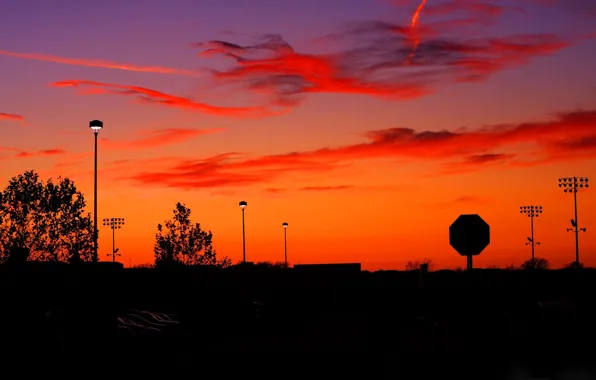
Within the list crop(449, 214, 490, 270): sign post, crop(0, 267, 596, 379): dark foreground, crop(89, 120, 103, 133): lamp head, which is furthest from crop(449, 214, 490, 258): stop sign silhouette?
crop(89, 120, 103, 133): lamp head

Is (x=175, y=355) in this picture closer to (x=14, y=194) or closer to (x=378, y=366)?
(x=378, y=366)

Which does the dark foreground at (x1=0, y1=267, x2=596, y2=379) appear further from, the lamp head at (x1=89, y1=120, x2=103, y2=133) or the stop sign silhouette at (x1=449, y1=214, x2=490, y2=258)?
Answer: the lamp head at (x1=89, y1=120, x2=103, y2=133)

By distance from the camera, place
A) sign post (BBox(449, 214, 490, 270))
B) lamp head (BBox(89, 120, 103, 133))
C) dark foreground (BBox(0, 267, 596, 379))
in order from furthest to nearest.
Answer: lamp head (BBox(89, 120, 103, 133)), dark foreground (BBox(0, 267, 596, 379)), sign post (BBox(449, 214, 490, 270))

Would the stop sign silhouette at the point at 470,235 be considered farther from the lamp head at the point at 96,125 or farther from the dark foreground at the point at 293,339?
the lamp head at the point at 96,125

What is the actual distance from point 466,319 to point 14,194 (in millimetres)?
55187

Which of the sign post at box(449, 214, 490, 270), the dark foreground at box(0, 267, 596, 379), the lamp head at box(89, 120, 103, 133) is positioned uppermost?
the lamp head at box(89, 120, 103, 133)

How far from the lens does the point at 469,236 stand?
17484mm

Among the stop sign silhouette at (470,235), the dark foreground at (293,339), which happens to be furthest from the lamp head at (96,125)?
the stop sign silhouette at (470,235)

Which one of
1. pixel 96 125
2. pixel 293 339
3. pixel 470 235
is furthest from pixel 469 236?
pixel 96 125

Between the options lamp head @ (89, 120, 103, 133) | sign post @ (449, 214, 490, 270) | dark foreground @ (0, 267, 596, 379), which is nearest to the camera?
Answer: sign post @ (449, 214, 490, 270)

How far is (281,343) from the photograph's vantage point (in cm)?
3475

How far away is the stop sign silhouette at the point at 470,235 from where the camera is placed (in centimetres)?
1741

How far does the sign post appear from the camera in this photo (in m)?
17.4

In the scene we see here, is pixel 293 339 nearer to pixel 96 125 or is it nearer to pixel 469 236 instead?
pixel 96 125
